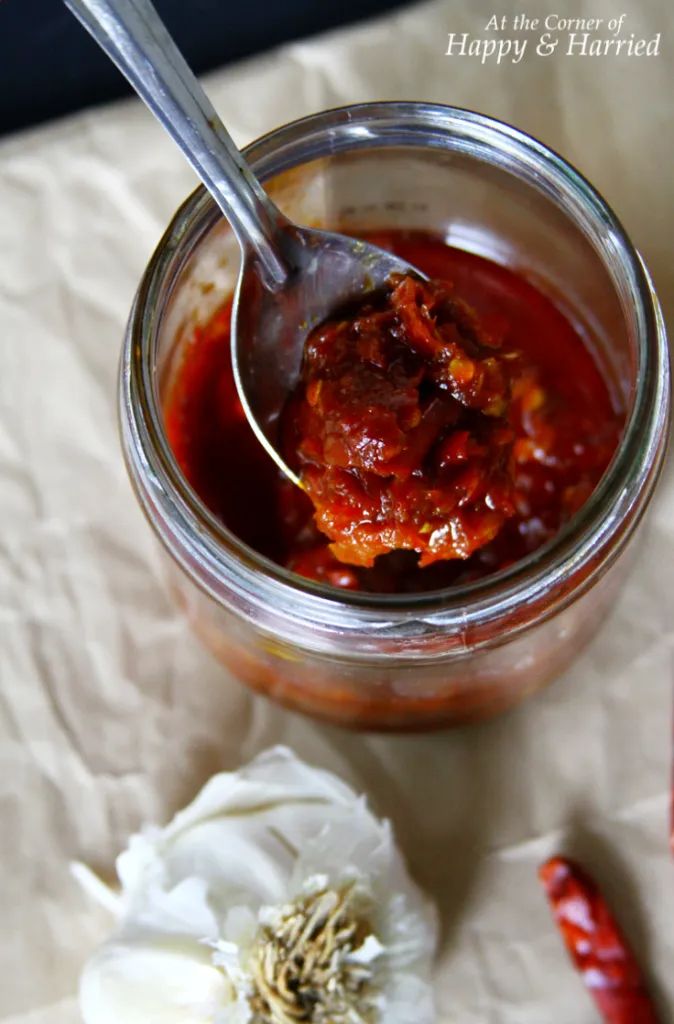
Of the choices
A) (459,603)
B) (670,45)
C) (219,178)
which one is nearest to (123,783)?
(459,603)

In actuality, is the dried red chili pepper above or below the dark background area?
below

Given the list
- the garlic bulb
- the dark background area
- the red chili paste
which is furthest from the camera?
the dark background area

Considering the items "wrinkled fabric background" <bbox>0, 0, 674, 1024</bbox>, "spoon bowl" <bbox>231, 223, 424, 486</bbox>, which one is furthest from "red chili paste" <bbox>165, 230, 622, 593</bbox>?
"wrinkled fabric background" <bbox>0, 0, 674, 1024</bbox>

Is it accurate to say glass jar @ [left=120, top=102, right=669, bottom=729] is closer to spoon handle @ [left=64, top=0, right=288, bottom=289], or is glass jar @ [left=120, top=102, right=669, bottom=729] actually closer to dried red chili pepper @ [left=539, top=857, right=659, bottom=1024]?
spoon handle @ [left=64, top=0, right=288, bottom=289]

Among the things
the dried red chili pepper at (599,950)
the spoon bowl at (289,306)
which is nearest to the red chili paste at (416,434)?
the spoon bowl at (289,306)

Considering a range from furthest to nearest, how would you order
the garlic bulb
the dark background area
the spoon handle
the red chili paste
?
the dark background area
the garlic bulb
the red chili paste
the spoon handle

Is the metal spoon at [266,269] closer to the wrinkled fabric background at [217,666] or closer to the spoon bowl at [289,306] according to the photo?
the spoon bowl at [289,306]
